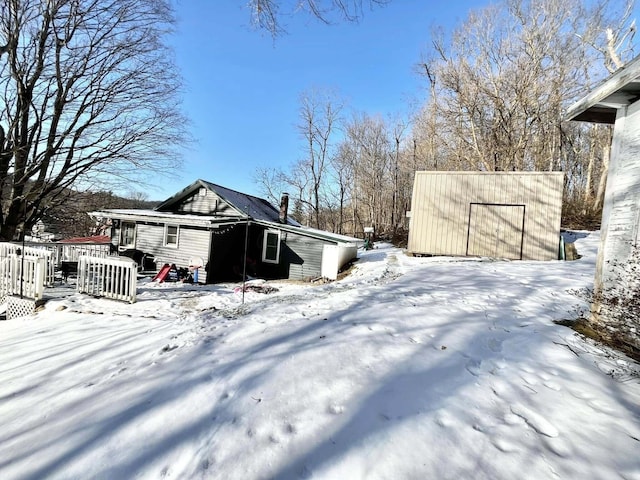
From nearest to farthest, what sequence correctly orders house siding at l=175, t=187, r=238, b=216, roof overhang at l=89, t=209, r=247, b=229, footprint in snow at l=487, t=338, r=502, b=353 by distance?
footprint in snow at l=487, t=338, r=502, b=353 → roof overhang at l=89, t=209, r=247, b=229 → house siding at l=175, t=187, r=238, b=216

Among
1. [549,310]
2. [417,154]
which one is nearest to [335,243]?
[549,310]

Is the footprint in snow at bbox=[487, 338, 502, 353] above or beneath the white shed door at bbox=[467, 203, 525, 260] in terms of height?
beneath

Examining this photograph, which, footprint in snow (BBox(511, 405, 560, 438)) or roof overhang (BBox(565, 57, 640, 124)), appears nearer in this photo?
footprint in snow (BBox(511, 405, 560, 438))

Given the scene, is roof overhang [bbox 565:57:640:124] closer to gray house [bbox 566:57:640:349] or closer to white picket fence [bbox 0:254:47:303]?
gray house [bbox 566:57:640:349]

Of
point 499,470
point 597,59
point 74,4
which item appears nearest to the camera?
point 499,470

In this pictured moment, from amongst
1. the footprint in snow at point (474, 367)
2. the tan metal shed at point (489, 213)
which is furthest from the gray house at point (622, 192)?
the tan metal shed at point (489, 213)

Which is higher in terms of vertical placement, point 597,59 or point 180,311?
point 597,59

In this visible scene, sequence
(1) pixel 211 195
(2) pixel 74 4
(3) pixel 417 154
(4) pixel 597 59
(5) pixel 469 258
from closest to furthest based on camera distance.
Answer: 1. (2) pixel 74 4
2. (5) pixel 469 258
3. (1) pixel 211 195
4. (4) pixel 597 59
5. (3) pixel 417 154

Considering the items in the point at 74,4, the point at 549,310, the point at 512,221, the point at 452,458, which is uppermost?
the point at 74,4

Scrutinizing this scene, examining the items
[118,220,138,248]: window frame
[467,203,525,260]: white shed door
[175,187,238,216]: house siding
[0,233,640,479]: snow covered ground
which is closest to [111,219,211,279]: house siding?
[118,220,138,248]: window frame

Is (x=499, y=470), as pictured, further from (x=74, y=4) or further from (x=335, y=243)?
(x=74, y=4)

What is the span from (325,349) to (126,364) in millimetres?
2283

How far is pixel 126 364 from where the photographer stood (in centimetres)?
346

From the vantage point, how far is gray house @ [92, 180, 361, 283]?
12953mm
